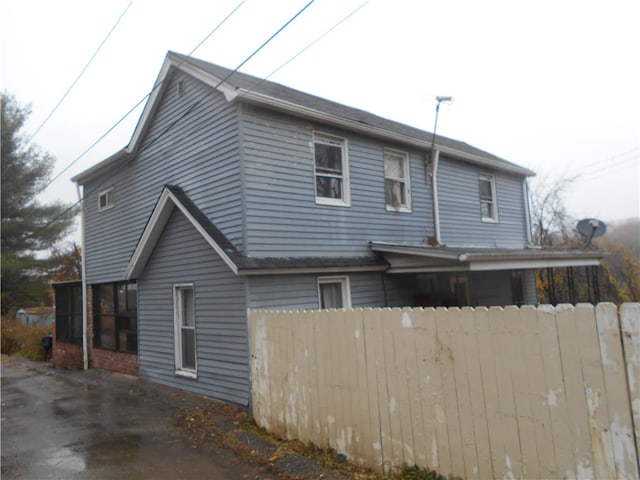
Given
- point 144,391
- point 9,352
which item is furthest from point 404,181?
point 9,352

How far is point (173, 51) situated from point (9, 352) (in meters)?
17.0

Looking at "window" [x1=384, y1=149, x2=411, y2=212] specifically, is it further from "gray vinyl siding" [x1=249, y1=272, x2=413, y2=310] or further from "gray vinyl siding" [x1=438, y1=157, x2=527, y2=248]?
"gray vinyl siding" [x1=249, y1=272, x2=413, y2=310]

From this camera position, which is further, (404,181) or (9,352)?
(9,352)

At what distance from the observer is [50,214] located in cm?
3005

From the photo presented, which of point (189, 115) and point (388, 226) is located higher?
point (189, 115)

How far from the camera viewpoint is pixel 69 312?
15148 millimetres

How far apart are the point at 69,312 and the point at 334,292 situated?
10.0 meters

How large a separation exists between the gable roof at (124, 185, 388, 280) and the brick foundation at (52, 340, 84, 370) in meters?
4.65

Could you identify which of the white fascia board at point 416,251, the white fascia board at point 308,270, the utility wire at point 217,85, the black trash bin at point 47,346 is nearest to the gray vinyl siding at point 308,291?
the white fascia board at point 308,270

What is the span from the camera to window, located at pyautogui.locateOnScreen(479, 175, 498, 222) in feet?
48.1

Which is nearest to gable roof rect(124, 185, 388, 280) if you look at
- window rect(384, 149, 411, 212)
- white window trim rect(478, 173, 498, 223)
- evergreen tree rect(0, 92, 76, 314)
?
window rect(384, 149, 411, 212)

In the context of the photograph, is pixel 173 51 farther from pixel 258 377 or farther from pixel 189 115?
pixel 258 377

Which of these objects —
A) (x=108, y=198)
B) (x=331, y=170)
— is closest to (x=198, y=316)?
(x=331, y=170)

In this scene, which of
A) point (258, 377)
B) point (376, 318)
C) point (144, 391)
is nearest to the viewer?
point (376, 318)
